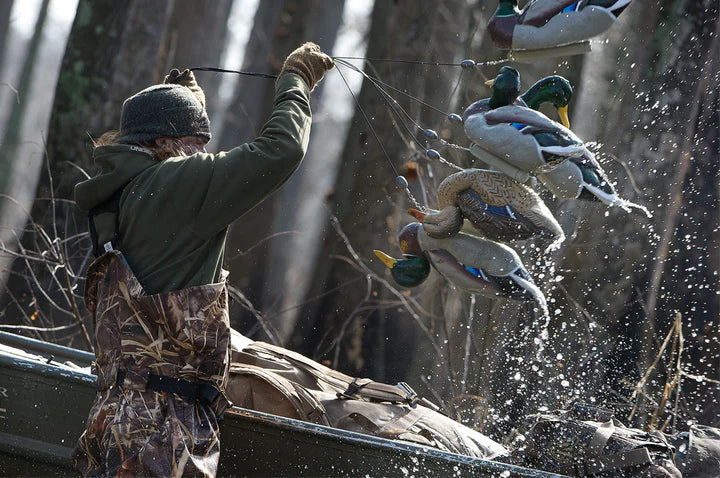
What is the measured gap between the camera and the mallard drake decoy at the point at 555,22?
2.84 metres

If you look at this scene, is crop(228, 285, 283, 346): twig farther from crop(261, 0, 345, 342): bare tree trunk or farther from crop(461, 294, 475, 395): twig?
crop(461, 294, 475, 395): twig

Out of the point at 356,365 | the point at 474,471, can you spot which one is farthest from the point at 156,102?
the point at 356,365

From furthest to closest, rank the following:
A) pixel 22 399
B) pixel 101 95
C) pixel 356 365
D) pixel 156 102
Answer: pixel 356 365
pixel 101 95
pixel 22 399
pixel 156 102

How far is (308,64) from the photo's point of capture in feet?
9.18

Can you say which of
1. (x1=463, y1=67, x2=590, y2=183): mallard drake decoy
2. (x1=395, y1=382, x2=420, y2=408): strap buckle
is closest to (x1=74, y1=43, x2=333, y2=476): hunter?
(x1=463, y1=67, x2=590, y2=183): mallard drake decoy

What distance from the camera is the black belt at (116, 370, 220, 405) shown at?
2414 mm

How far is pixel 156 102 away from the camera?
2588 millimetres

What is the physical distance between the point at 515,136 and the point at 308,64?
79 centimetres

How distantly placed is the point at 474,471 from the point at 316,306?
5.62 meters

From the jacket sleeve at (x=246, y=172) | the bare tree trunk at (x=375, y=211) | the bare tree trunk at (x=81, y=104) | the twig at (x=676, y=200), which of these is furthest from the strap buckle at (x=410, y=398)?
the bare tree trunk at (x=81, y=104)

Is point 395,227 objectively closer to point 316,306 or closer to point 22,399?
point 316,306

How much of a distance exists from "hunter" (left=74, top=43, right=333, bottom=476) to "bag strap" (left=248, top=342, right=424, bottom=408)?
2.93ft

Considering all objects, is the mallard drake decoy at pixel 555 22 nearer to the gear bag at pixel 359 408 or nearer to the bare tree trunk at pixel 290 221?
the gear bag at pixel 359 408

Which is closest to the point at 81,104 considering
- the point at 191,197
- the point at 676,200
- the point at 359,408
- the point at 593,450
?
the point at 359,408
